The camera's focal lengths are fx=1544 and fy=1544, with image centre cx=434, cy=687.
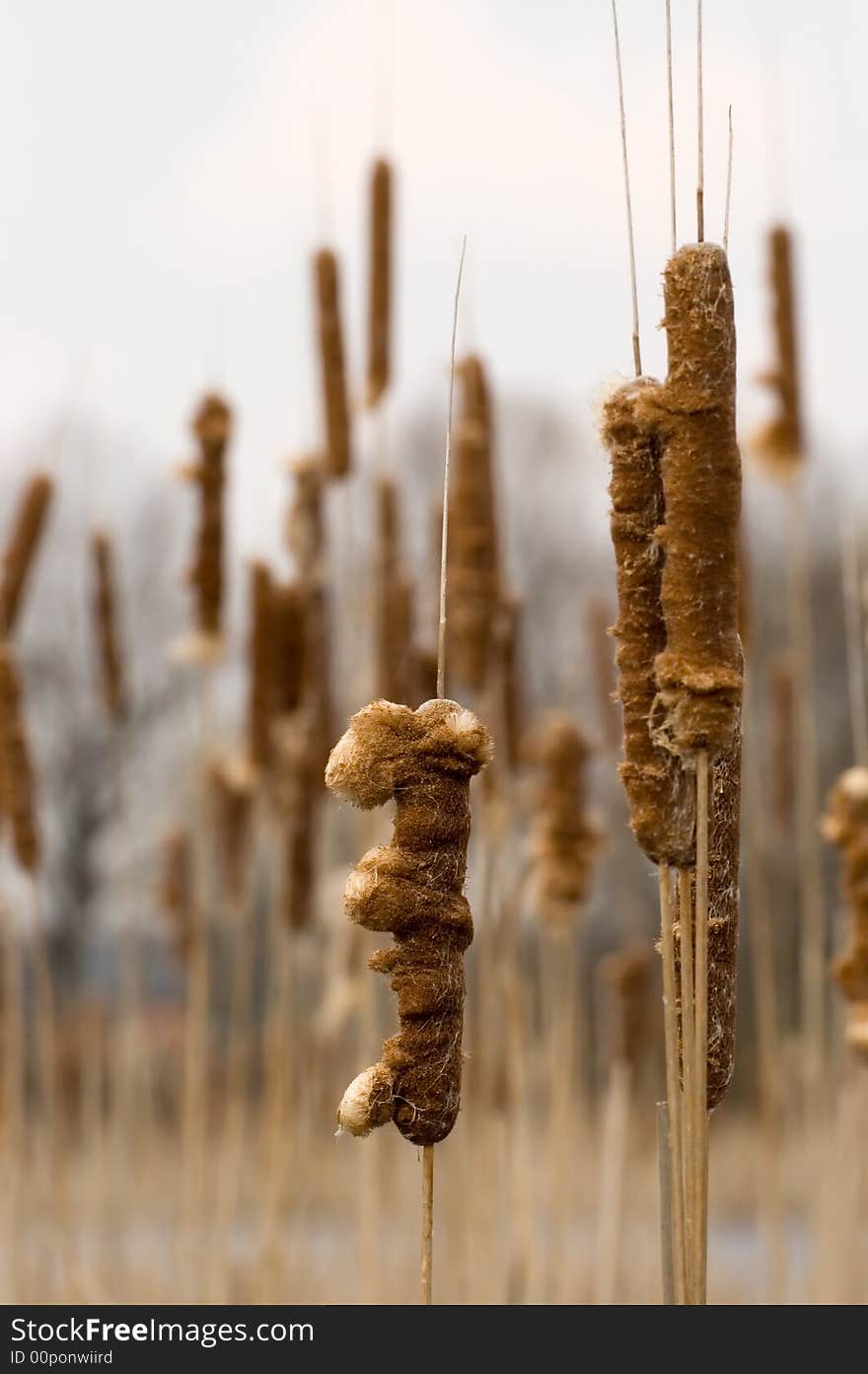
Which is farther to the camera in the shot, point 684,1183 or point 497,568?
point 497,568

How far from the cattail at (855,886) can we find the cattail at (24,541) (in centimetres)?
124

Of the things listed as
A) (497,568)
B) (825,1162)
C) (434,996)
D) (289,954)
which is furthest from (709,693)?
(825,1162)

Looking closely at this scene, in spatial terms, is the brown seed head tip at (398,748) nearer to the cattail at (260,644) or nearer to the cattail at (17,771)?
the cattail at (17,771)

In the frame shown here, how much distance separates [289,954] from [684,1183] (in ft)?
4.43

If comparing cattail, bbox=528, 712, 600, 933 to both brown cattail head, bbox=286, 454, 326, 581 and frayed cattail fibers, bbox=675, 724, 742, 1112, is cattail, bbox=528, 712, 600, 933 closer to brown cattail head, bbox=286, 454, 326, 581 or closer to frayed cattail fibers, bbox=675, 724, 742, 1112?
brown cattail head, bbox=286, 454, 326, 581

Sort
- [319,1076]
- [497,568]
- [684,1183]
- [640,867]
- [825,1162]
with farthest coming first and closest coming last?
[640,867], [319,1076], [825,1162], [497,568], [684,1183]

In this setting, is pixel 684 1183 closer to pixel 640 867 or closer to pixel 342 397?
pixel 342 397

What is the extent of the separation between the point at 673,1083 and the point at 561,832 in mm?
1679

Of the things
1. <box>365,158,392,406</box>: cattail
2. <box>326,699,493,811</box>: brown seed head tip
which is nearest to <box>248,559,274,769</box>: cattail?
<box>365,158,392,406</box>: cattail

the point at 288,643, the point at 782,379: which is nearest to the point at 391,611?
the point at 288,643

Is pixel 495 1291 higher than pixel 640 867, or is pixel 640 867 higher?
pixel 640 867

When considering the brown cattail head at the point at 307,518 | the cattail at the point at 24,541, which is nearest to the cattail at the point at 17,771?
the cattail at the point at 24,541

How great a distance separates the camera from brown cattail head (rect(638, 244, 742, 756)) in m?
0.83

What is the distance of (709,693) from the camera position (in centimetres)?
83
